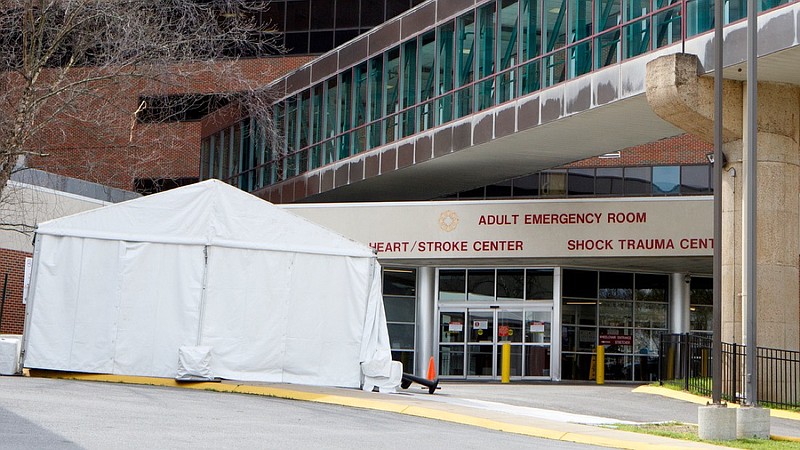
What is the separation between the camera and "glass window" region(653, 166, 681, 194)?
41531 millimetres

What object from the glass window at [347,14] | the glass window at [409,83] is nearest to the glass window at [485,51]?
the glass window at [409,83]

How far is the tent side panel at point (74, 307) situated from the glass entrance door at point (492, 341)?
14843mm

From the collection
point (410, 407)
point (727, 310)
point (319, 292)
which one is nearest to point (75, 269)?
point (319, 292)

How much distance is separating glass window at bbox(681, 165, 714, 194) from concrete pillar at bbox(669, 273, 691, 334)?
7.82m

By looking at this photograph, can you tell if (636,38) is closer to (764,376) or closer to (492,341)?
(764,376)

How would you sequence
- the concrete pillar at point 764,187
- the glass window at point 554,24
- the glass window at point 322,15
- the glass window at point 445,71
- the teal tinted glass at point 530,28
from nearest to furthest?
the concrete pillar at point 764,187, the glass window at point 554,24, the teal tinted glass at point 530,28, the glass window at point 445,71, the glass window at point 322,15

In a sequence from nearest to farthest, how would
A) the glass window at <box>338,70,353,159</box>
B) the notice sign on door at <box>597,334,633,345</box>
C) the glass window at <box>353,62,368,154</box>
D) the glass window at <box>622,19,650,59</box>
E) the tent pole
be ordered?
the tent pole, the glass window at <box>622,19,650,59</box>, the notice sign on door at <box>597,334,633,345</box>, the glass window at <box>353,62,368,154</box>, the glass window at <box>338,70,353,159</box>

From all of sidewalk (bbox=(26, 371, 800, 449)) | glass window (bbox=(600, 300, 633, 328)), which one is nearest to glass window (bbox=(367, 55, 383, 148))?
glass window (bbox=(600, 300, 633, 328))

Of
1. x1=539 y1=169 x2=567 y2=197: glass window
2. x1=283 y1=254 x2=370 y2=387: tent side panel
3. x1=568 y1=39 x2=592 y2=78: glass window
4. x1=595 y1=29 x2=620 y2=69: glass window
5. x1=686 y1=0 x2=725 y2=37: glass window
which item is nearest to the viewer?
x1=283 y1=254 x2=370 y2=387: tent side panel

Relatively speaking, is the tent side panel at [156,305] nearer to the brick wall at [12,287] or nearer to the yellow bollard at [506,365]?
the yellow bollard at [506,365]

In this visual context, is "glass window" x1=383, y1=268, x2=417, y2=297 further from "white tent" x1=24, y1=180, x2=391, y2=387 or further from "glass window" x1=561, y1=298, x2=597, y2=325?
"white tent" x1=24, y1=180, x2=391, y2=387

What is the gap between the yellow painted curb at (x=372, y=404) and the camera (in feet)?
48.9

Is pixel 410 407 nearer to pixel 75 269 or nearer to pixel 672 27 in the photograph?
pixel 75 269

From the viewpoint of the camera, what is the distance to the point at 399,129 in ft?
108
